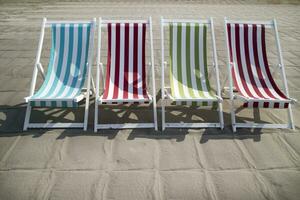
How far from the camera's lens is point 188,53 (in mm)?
4031

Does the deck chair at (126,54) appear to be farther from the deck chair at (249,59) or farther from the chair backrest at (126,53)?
the deck chair at (249,59)

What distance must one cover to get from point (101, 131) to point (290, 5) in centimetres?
1563

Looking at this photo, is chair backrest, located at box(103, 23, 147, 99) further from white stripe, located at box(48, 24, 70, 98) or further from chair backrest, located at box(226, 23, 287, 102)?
chair backrest, located at box(226, 23, 287, 102)

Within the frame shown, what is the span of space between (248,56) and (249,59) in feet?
0.15

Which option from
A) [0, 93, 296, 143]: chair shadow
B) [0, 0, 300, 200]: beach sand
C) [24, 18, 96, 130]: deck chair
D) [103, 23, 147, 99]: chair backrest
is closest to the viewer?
[0, 0, 300, 200]: beach sand

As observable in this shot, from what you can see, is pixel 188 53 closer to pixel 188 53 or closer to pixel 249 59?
pixel 188 53

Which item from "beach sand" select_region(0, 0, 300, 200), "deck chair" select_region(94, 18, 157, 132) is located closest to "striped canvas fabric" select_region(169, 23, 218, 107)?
"deck chair" select_region(94, 18, 157, 132)

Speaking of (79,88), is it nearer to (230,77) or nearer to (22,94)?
(22,94)

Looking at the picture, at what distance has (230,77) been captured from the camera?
373cm

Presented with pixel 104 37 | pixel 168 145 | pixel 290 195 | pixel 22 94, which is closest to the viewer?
pixel 290 195

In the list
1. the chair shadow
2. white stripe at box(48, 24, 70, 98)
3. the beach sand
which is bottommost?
the beach sand

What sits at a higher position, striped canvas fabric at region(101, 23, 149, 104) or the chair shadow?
striped canvas fabric at region(101, 23, 149, 104)

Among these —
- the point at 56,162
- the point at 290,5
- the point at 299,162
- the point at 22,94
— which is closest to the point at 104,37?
the point at 22,94

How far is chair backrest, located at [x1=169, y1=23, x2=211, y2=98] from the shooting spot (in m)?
3.96
